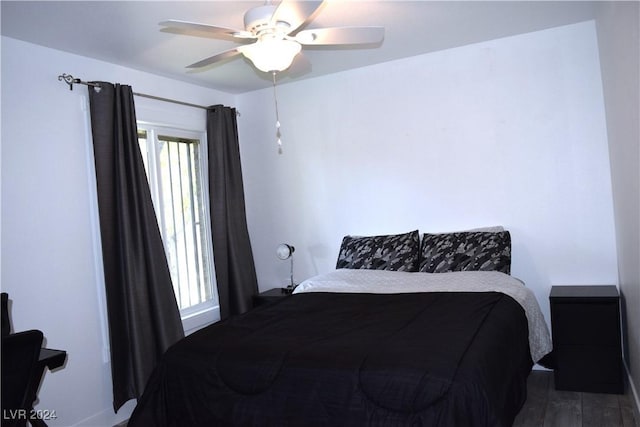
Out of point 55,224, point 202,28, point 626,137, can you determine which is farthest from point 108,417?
point 626,137

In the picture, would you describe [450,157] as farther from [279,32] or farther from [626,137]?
[279,32]

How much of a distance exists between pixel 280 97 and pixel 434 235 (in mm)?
1802

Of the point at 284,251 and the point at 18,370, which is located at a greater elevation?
the point at 284,251

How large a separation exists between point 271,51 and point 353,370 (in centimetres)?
143

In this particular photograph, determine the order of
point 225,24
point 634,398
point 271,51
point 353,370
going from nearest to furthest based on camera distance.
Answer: point 353,370
point 271,51
point 634,398
point 225,24

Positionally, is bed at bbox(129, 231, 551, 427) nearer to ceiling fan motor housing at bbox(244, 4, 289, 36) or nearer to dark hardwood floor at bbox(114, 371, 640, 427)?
dark hardwood floor at bbox(114, 371, 640, 427)

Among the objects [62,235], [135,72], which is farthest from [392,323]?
[135,72]

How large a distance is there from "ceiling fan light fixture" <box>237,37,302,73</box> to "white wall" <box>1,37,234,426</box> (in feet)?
4.52

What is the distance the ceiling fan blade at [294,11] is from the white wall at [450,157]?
1845mm

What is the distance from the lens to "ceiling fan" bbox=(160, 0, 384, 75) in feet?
6.76

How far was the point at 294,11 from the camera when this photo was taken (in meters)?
2.04

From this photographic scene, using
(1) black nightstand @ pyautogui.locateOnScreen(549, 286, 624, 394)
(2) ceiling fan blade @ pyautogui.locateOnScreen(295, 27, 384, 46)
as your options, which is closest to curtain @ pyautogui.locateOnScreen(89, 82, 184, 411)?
(2) ceiling fan blade @ pyautogui.locateOnScreen(295, 27, 384, 46)

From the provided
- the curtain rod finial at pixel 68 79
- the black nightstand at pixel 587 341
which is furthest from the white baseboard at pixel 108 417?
the black nightstand at pixel 587 341

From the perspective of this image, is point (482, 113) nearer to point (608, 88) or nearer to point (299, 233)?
point (608, 88)
